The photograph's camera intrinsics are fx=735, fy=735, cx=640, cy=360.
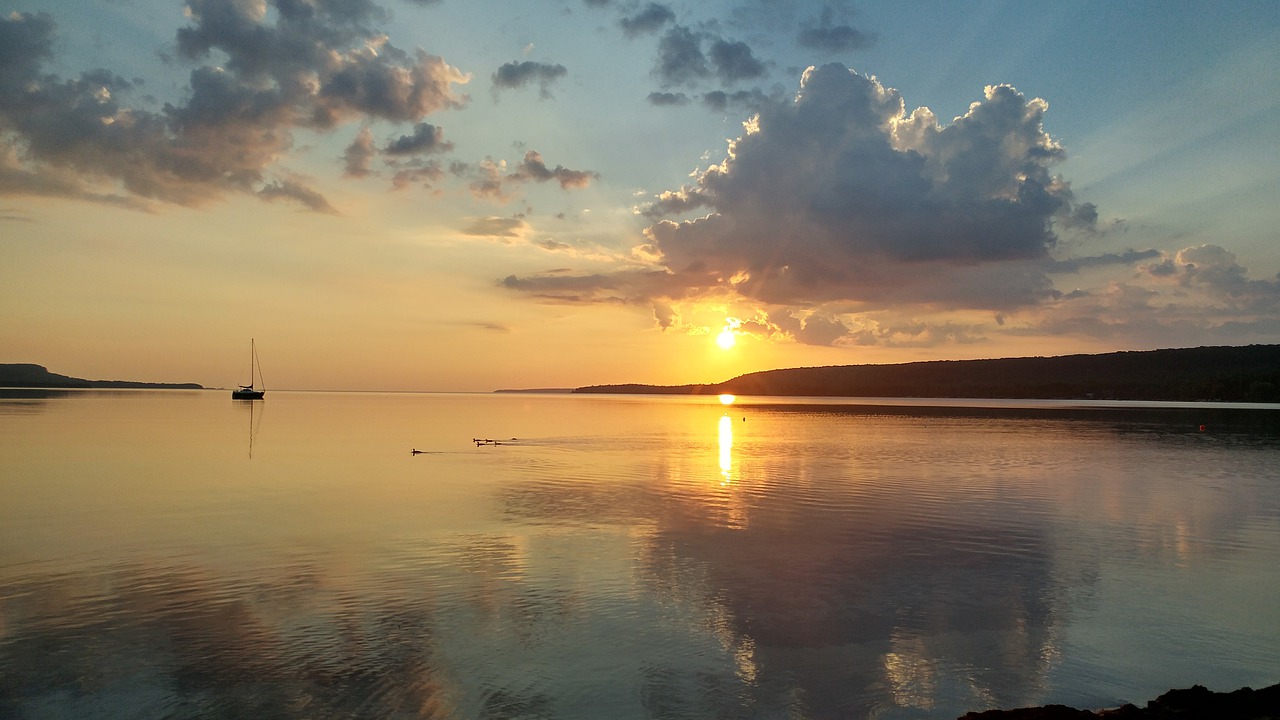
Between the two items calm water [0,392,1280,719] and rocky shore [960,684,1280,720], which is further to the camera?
calm water [0,392,1280,719]

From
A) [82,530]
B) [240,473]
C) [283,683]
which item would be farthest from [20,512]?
[283,683]

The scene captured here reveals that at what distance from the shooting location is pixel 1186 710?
9266mm

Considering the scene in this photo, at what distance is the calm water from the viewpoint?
35.1 feet

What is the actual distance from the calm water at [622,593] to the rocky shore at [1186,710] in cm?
90

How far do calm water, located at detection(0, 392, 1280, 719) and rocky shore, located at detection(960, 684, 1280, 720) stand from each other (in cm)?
90

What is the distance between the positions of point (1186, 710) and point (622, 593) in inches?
377

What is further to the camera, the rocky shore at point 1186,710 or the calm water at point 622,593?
the calm water at point 622,593

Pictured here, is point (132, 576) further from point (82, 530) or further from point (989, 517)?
point (989, 517)

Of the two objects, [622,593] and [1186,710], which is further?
[622,593]

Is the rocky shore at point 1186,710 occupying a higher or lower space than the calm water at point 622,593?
higher

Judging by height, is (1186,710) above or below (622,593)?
above

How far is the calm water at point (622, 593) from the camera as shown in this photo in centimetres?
1071

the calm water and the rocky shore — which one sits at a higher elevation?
the rocky shore

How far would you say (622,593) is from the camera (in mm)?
15500
